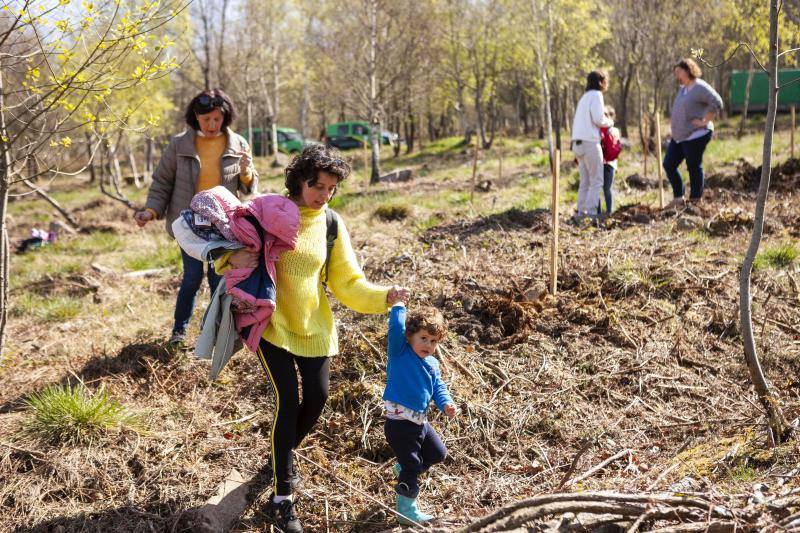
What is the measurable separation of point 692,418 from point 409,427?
6.88 ft

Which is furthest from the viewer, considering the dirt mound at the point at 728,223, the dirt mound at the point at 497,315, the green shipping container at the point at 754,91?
the green shipping container at the point at 754,91

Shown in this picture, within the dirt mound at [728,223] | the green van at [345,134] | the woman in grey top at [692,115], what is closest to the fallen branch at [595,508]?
the dirt mound at [728,223]

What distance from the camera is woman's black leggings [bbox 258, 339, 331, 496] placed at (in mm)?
3098

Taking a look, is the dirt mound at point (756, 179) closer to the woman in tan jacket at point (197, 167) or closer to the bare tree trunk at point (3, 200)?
the woman in tan jacket at point (197, 167)

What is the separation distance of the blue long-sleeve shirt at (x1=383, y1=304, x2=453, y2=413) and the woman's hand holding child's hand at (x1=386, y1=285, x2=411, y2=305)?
37mm

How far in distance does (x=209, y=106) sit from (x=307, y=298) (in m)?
1.91

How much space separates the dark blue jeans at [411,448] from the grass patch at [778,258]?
4.01 meters

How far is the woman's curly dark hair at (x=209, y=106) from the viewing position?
14.4 ft

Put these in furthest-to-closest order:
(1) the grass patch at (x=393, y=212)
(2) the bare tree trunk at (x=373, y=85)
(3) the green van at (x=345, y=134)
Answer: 1. (3) the green van at (x=345, y=134)
2. (2) the bare tree trunk at (x=373, y=85)
3. (1) the grass patch at (x=393, y=212)

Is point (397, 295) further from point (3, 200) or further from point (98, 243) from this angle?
point (98, 243)

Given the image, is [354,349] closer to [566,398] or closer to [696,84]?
[566,398]

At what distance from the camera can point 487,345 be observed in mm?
4871

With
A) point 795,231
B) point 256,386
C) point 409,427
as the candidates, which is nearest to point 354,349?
point 256,386

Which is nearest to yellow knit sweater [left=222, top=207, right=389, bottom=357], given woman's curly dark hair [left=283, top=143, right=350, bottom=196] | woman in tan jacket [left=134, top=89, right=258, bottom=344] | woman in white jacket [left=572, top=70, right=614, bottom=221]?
woman's curly dark hair [left=283, top=143, right=350, bottom=196]
